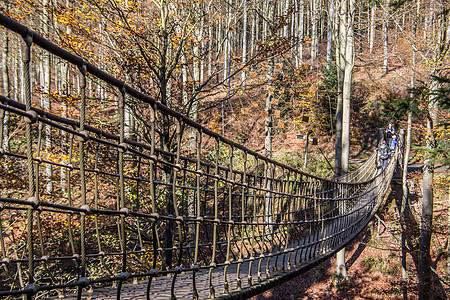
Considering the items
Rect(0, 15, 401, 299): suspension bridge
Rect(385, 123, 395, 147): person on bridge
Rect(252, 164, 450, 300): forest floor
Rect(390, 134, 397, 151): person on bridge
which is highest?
Rect(385, 123, 395, 147): person on bridge

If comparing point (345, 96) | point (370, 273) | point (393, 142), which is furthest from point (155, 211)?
point (393, 142)

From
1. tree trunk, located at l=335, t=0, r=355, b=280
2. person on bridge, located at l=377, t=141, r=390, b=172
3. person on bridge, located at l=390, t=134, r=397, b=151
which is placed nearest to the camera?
tree trunk, located at l=335, t=0, r=355, b=280

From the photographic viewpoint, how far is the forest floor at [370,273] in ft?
25.9

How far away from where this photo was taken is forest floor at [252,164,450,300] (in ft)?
25.9

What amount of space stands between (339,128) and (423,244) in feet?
10.8

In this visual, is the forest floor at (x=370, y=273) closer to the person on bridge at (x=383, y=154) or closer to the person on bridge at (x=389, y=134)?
the person on bridge at (x=383, y=154)

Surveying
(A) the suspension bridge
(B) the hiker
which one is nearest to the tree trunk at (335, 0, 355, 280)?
(A) the suspension bridge

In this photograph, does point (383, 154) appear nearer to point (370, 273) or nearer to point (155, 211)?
point (370, 273)

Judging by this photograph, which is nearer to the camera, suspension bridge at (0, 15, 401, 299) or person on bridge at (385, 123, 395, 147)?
suspension bridge at (0, 15, 401, 299)

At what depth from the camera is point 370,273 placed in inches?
339

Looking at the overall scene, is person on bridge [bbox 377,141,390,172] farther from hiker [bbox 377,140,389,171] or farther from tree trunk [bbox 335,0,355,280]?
tree trunk [bbox 335,0,355,280]

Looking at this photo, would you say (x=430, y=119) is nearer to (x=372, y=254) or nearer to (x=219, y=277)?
(x=372, y=254)

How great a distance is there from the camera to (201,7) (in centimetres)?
476

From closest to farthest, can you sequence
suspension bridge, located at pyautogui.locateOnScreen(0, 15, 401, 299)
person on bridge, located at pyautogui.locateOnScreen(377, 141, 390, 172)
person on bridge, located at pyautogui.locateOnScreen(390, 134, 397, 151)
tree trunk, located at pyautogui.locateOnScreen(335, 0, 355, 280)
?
suspension bridge, located at pyautogui.locateOnScreen(0, 15, 401, 299) → tree trunk, located at pyautogui.locateOnScreen(335, 0, 355, 280) → person on bridge, located at pyautogui.locateOnScreen(377, 141, 390, 172) → person on bridge, located at pyautogui.locateOnScreen(390, 134, 397, 151)
